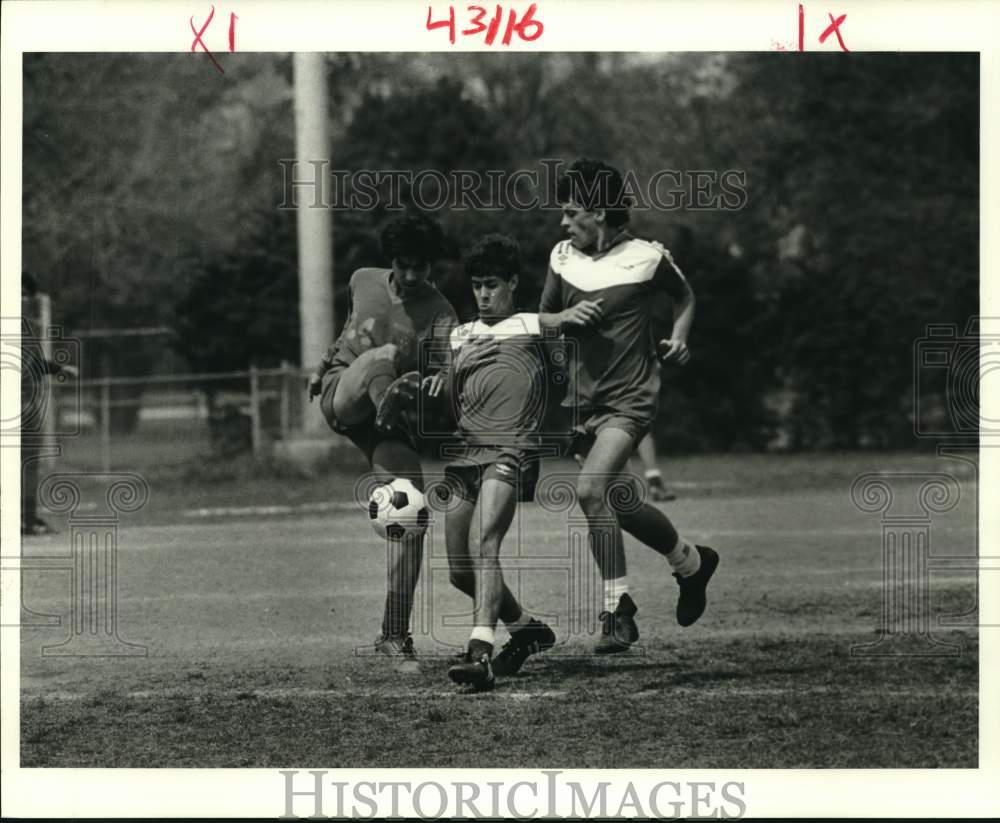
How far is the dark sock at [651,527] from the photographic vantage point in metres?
8.16

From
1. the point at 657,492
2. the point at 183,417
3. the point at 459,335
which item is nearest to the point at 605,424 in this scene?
the point at 459,335

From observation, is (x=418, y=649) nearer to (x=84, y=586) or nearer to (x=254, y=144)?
(x=84, y=586)

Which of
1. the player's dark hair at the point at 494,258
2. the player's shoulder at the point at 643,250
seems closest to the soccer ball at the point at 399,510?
the player's dark hair at the point at 494,258

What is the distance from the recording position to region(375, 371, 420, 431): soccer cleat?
745 cm

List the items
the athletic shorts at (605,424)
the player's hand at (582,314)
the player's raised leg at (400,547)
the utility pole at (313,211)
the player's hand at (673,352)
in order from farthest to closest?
1. the utility pole at (313,211)
2. the athletic shorts at (605,424)
3. the player's raised leg at (400,547)
4. the player's hand at (673,352)
5. the player's hand at (582,314)

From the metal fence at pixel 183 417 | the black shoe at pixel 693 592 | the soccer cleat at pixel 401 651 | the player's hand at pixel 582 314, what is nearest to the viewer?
the player's hand at pixel 582 314

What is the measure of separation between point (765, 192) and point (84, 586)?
19682 millimetres

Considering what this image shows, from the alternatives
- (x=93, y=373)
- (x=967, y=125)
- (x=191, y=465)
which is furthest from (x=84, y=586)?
(x=93, y=373)

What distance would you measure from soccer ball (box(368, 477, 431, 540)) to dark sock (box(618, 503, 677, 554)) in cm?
94

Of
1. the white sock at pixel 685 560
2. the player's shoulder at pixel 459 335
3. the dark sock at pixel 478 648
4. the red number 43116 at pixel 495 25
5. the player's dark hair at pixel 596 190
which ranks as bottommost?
the dark sock at pixel 478 648

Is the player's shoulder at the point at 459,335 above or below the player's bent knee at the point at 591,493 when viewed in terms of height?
above

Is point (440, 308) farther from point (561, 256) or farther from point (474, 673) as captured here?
point (474, 673)

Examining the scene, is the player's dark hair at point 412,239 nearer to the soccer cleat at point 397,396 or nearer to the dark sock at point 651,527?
the soccer cleat at point 397,396

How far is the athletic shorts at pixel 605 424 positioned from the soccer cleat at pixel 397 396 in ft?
3.12
